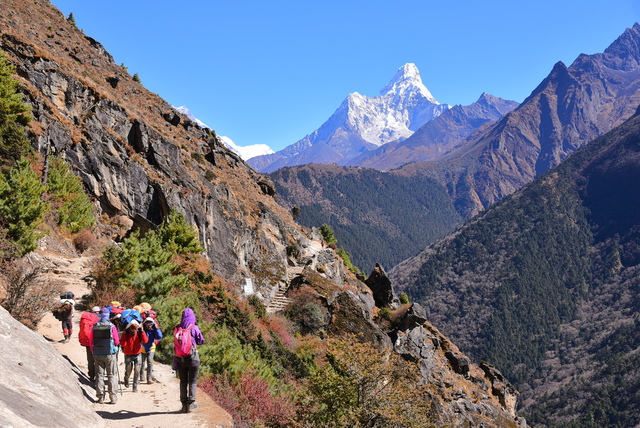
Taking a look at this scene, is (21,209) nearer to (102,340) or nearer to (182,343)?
(102,340)

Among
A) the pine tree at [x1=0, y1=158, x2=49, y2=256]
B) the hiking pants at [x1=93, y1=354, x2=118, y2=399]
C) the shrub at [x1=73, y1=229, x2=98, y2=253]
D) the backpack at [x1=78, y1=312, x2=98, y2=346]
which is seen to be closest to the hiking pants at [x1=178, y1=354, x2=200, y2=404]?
the hiking pants at [x1=93, y1=354, x2=118, y2=399]

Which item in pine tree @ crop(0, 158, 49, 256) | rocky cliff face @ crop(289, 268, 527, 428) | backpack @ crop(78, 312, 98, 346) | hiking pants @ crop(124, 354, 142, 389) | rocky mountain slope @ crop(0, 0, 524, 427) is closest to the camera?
backpack @ crop(78, 312, 98, 346)

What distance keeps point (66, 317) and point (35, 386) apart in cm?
543

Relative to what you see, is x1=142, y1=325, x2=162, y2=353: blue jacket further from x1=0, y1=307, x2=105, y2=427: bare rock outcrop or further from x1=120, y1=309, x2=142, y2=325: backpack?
x1=0, y1=307, x2=105, y2=427: bare rock outcrop

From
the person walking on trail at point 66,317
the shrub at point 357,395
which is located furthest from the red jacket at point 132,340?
the shrub at point 357,395

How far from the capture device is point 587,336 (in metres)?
197

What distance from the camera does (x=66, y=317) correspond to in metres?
12.2

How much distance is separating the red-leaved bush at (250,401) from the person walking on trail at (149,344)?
1746 millimetres

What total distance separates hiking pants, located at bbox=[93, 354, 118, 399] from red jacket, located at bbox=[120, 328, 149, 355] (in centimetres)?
48

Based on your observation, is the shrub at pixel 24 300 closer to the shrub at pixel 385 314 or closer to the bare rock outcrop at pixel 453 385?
the bare rock outcrop at pixel 453 385

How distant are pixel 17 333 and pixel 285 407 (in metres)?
8.11

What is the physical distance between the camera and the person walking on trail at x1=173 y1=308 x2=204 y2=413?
363 inches

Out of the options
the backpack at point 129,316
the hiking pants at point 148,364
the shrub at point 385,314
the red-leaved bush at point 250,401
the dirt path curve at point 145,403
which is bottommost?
the red-leaved bush at point 250,401

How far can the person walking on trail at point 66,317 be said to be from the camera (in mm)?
12070
